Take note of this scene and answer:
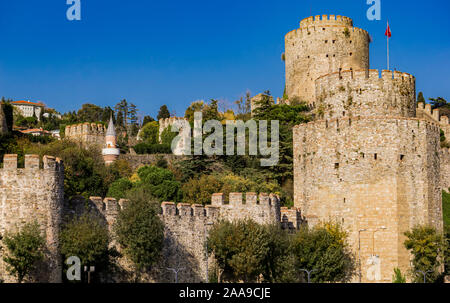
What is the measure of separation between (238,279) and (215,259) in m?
1.58

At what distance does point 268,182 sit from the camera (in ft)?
158

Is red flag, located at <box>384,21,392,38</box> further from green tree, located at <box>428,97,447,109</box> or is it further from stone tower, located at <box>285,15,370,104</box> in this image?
green tree, located at <box>428,97,447,109</box>

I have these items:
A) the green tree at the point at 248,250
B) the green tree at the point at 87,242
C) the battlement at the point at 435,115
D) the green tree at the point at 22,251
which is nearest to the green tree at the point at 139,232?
the green tree at the point at 87,242

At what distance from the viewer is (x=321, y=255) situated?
36062 mm

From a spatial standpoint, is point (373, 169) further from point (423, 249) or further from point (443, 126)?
point (443, 126)

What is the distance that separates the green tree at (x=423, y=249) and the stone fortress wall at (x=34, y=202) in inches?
727

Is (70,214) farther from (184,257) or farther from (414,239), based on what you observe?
(414,239)

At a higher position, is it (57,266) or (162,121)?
(162,121)

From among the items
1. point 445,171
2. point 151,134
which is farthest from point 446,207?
point 151,134

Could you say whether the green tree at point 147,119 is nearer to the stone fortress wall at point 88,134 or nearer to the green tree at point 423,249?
the stone fortress wall at point 88,134

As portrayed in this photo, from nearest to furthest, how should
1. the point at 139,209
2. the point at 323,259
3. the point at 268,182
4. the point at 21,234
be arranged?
1. the point at 21,234
2. the point at 139,209
3. the point at 323,259
4. the point at 268,182

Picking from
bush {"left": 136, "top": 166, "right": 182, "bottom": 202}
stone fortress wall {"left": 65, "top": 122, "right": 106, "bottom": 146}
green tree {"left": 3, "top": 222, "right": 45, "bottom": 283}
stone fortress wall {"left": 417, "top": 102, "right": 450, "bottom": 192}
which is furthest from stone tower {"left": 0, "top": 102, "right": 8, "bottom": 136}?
stone fortress wall {"left": 417, "top": 102, "right": 450, "bottom": 192}

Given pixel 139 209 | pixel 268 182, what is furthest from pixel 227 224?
pixel 268 182

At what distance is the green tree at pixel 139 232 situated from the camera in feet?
101
